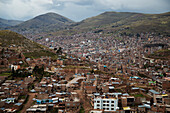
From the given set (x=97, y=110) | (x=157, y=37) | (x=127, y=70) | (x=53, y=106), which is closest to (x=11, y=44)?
(x=127, y=70)

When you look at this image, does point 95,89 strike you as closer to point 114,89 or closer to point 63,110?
point 114,89

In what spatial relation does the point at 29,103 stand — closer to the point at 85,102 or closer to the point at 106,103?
the point at 85,102

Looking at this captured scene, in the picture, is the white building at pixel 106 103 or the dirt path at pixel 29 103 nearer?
the dirt path at pixel 29 103

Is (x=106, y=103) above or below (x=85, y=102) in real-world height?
above

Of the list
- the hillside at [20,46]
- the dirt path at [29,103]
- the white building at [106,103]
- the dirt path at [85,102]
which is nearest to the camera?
the dirt path at [29,103]

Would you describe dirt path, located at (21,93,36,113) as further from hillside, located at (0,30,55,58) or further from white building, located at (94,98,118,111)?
hillside, located at (0,30,55,58)

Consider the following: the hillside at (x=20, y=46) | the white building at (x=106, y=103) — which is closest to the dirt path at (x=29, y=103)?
the white building at (x=106, y=103)

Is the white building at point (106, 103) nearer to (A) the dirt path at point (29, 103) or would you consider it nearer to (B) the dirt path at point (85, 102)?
(B) the dirt path at point (85, 102)

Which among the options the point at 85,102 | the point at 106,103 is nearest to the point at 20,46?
the point at 85,102

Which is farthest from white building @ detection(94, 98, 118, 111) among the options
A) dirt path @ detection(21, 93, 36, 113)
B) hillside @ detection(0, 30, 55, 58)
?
hillside @ detection(0, 30, 55, 58)
